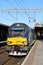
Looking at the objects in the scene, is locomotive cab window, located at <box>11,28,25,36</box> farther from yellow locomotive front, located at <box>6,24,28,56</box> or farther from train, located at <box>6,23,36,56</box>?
yellow locomotive front, located at <box>6,24,28,56</box>

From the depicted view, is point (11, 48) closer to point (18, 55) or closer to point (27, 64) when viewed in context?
point (18, 55)

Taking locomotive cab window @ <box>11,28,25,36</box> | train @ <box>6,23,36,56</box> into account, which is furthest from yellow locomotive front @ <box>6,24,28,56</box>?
locomotive cab window @ <box>11,28,25,36</box>

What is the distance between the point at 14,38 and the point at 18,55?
4.68 feet

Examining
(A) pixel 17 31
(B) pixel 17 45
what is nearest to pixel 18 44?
(B) pixel 17 45

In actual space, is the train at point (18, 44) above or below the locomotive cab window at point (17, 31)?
below

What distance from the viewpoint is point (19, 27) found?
2064 cm

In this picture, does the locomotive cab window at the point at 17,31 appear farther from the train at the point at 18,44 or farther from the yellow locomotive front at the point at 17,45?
the yellow locomotive front at the point at 17,45

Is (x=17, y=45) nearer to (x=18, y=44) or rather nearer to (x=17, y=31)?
(x=18, y=44)

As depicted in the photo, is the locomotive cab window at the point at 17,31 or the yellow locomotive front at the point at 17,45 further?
the locomotive cab window at the point at 17,31

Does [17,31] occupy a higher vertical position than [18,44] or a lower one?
higher

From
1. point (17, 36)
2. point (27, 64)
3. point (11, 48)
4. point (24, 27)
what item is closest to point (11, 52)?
point (11, 48)

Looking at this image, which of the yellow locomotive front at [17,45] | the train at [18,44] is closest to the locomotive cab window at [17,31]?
the train at [18,44]

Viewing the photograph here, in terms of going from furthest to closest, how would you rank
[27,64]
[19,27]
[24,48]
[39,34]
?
[39,34], [19,27], [24,48], [27,64]

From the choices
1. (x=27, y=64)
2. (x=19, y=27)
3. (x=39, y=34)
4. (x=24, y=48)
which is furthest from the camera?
(x=39, y=34)
